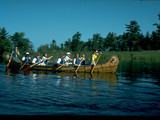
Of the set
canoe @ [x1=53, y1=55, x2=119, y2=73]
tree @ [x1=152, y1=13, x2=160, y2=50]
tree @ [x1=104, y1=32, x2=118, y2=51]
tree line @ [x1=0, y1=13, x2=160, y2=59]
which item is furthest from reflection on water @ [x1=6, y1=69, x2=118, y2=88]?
tree @ [x1=104, y1=32, x2=118, y2=51]

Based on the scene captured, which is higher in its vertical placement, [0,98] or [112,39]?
[112,39]

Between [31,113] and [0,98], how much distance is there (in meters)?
2.21

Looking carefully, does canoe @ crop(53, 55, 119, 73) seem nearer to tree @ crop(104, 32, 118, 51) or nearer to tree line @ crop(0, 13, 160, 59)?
tree line @ crop(0, 13, 160, 59)

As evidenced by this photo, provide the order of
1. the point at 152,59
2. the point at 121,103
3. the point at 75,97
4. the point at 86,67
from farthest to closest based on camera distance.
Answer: the point at 152,59
the point at 86,67
the point at 75,97
the point at 121,103

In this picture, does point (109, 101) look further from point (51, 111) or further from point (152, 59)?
point (152, 59)

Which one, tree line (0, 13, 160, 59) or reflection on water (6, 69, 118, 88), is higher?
tree line (0, 13, 160, 59)

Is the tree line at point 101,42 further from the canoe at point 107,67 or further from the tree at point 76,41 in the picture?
A: the canoe at point 107,67

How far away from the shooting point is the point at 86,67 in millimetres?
16453

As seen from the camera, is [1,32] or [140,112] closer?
[140,112]

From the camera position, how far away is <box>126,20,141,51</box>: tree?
70231 mm

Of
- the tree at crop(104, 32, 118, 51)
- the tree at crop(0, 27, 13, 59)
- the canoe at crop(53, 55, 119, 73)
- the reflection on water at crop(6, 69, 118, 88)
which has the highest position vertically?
the tree at crop(104, 32, 118, 51)

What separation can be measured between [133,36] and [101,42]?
19300 mm

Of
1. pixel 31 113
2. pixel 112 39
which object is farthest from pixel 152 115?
pixel 112 39

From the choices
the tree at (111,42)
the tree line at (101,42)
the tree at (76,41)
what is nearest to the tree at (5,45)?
the tree line at (101,42)
